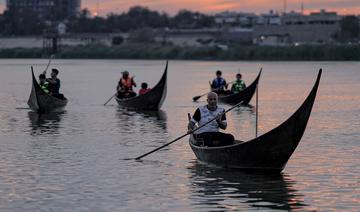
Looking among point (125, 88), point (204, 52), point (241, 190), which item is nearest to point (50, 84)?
point (125, 88)

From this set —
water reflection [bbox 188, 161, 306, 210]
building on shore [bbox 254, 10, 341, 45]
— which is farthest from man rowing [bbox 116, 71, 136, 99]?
building on shore [bbox 254, 10, 341, 45]

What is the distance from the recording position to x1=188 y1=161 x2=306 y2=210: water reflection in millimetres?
15477

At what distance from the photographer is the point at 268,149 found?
57.7 ft

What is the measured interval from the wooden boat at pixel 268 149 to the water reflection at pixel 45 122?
31.1 feet

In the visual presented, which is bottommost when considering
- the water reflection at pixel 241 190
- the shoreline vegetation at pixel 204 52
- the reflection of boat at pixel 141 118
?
the shoreline vegetation at pixel 204 52

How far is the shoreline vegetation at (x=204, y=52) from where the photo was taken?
136m

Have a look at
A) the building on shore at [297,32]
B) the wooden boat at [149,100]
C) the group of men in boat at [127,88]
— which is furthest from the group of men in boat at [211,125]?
the building on shore at [297,32]

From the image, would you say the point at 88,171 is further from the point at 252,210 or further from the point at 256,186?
the point at 252,210

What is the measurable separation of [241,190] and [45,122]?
1485cm

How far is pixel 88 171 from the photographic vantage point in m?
19.1

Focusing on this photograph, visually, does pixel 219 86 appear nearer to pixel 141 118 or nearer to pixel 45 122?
pixel 141 118

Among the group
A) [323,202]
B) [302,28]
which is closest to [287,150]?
[323,202]

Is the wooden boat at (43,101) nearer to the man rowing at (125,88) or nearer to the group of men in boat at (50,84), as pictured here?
the group of men in boat at (50,84)

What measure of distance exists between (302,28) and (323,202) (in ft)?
567
